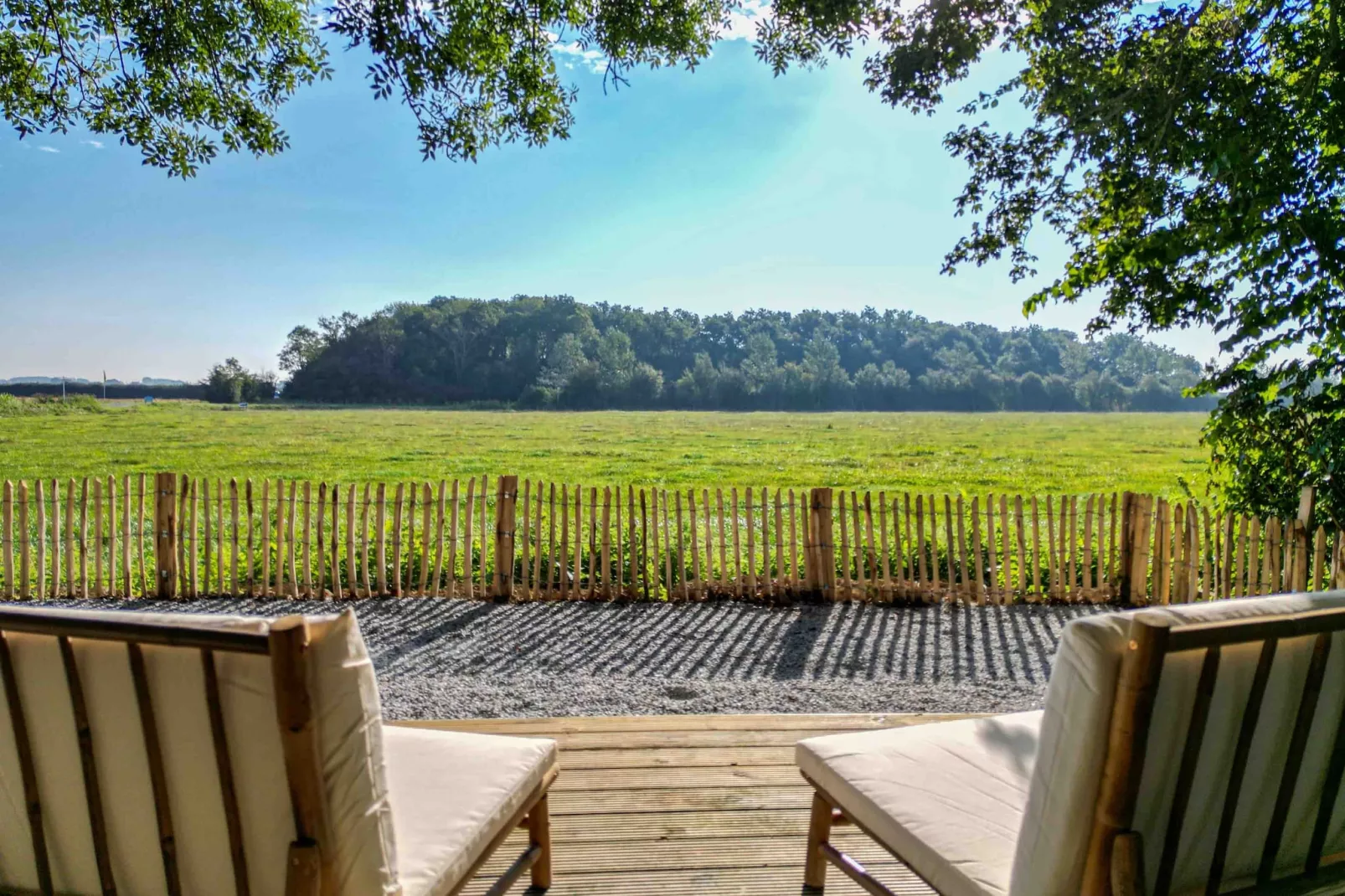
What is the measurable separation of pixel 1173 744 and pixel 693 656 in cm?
415

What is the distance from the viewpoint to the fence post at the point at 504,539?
6.50 meters

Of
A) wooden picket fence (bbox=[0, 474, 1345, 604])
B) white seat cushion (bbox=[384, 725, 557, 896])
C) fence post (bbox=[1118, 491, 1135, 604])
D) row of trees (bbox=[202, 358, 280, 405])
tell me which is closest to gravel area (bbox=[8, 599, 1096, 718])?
wooden picket fence (bbox=[0, 474, 1345, 604])

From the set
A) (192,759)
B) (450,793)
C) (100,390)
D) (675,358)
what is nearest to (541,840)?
(450,793)

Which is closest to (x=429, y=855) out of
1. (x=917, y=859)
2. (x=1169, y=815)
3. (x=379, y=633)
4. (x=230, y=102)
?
(x=917, y=859)

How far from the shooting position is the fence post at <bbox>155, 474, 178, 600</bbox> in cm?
657

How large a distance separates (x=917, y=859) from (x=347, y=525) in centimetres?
607

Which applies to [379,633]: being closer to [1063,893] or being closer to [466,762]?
[466,762]

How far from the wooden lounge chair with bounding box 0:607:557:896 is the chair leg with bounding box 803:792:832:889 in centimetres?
111

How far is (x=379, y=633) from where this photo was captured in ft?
18.5

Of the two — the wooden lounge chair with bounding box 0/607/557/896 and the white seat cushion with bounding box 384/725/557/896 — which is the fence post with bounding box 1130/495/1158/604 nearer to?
the white seat cushion with bounding box 384/725/557/896

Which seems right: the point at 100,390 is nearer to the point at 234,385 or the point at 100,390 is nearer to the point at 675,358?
the point at 234,385

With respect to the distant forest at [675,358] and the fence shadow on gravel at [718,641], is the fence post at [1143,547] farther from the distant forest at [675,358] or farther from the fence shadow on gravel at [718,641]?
the distant forest at [675,358]

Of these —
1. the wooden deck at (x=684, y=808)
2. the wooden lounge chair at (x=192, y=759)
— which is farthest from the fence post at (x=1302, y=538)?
the wooden lounge chair at (x=192, y=759)

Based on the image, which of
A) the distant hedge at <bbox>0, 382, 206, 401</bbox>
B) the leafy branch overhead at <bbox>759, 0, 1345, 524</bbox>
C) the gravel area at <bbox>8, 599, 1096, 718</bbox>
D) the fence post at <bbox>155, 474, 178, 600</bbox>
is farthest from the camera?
the distant hedge at <bbox>0, 382, 206, 401</bbox>
